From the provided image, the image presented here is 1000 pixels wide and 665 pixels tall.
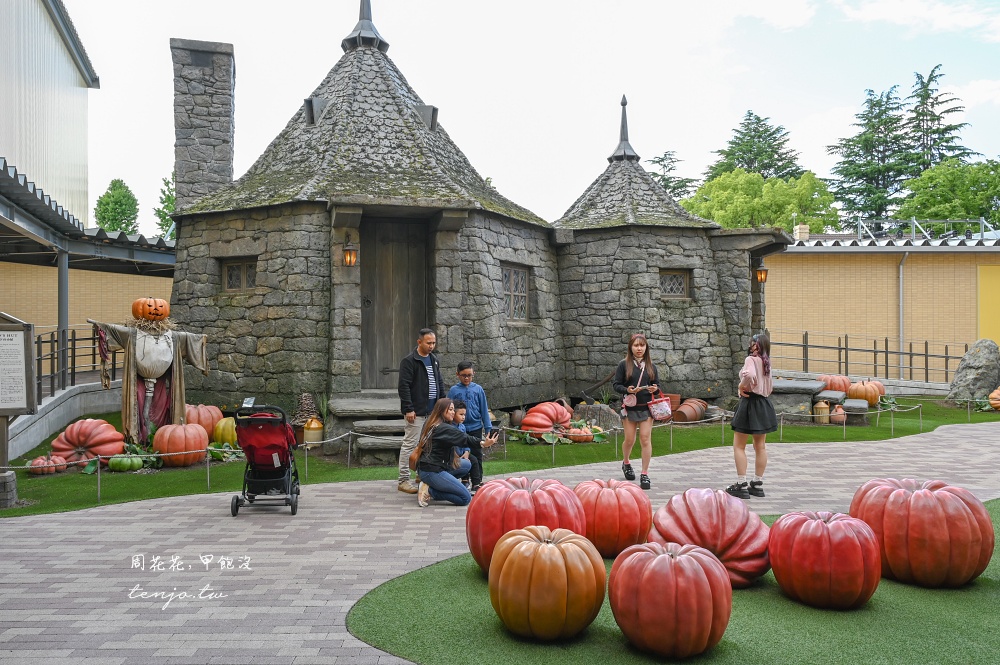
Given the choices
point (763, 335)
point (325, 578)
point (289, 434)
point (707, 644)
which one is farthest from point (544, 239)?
point (707, 644)

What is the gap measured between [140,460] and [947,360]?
2004cm

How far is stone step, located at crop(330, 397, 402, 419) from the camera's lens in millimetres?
10281

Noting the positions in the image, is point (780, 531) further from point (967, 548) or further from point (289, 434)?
point (289, 434)

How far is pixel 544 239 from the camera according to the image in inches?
579

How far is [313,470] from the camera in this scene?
934 centimetres

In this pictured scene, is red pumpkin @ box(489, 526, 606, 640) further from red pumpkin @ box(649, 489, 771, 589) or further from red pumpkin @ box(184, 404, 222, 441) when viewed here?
red pumpkin @ box(184, 404, 222, 441)

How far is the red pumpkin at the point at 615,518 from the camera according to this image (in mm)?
5406

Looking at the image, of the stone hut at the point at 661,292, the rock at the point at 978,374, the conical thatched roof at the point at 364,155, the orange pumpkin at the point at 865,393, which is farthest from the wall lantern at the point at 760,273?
the rock at the point at 978,374

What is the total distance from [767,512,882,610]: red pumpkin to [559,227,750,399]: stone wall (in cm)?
996

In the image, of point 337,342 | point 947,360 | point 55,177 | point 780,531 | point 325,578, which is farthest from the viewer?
point 947,360

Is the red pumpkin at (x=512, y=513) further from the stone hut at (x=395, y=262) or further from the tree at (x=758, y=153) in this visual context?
the tree at (x=758, y=153)

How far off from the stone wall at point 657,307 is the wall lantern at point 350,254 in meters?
5.19

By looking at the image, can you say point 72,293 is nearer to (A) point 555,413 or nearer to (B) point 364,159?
(B) point 364,159

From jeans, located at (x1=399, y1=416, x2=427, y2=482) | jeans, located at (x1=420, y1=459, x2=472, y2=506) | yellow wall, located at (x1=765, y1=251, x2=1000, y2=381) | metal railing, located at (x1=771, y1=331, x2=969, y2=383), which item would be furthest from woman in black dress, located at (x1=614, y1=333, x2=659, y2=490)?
yellow wall, located at (x1=765, y1=251, x2=1000, y2=381)
